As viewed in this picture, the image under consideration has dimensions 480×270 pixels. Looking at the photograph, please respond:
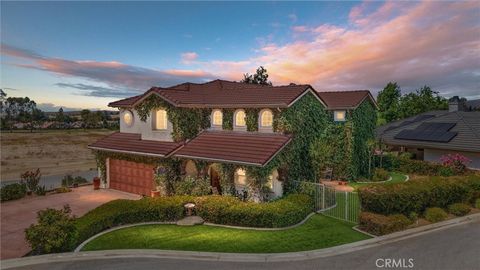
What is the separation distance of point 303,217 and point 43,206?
16589 millimetres

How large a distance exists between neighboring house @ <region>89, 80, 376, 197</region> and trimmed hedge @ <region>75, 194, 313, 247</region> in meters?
2.96

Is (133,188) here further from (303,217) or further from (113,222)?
(303,217)

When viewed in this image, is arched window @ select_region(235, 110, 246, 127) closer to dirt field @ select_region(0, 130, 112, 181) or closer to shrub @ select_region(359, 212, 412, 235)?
shrub @ select_region(359, 212, 412, 235)

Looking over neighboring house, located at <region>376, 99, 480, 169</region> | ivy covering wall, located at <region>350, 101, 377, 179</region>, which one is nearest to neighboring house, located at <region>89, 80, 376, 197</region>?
ivy covering wall, located at <region>350, 101, 377, 179</region>

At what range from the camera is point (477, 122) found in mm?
32688

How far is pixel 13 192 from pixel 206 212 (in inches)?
591

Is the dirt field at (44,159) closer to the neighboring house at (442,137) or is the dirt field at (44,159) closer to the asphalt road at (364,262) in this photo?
the asphalt road at (364,262)

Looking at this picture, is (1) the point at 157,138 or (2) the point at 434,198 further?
(1) the point at 157,138

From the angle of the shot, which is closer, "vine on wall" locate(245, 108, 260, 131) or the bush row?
"vine on wall" locate(245, 108, 260, 131)

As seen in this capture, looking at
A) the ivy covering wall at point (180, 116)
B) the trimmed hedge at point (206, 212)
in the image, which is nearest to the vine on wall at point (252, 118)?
the ivy covering wall at point (180, 116)

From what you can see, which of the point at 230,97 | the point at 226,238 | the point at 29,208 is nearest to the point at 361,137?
the point at 230,97

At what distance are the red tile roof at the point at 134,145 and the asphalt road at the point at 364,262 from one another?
35.5ft

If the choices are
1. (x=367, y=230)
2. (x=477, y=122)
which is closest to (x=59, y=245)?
(x=367, y=230)

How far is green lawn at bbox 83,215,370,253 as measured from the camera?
1427 centimetres
